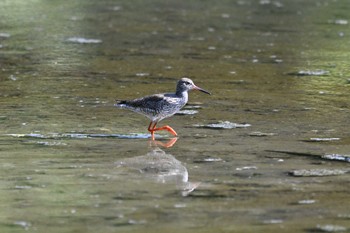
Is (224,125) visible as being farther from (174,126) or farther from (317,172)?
(317,172)

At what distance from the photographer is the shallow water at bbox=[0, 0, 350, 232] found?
23.8 ft

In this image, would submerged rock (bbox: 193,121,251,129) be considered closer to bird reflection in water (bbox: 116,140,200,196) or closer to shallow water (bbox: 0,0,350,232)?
shallow water (bbox: 0,0,350,232)

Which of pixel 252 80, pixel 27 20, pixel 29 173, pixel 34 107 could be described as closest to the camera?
pixel 29 173

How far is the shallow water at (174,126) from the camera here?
727 centimetres

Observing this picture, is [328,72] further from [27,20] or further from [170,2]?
[170,2]

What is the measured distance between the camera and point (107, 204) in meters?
7.38

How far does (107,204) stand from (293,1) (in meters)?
16.5

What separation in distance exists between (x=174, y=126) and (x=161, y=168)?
200 cm

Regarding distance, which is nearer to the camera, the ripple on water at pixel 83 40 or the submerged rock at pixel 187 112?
the submerged rock at pixel 187 112

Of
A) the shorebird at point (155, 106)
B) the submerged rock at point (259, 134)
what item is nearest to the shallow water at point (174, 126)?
the submerged rock at point (259, 134)

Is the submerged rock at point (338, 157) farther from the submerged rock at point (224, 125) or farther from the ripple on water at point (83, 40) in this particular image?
the ripple on water at point (83, 40)

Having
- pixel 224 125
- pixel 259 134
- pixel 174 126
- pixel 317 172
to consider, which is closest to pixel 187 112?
pixel 174 126

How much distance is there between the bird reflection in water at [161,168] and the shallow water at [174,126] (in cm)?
2

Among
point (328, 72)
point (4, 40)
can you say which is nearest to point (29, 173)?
point (328, 72)
